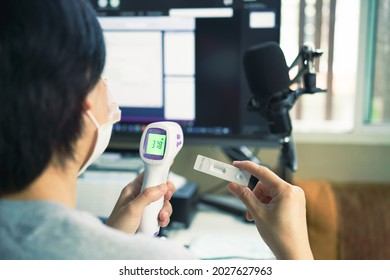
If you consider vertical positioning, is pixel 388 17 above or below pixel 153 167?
above

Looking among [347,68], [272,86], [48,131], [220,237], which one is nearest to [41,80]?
[48,131]

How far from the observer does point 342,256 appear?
1125mm

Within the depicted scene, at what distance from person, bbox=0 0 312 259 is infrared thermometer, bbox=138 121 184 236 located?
0.51 ft

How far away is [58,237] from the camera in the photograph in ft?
1.46

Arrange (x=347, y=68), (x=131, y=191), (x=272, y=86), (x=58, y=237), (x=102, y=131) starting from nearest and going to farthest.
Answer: (x=58, y=237), (x=102, y=131), (x=131, y=191), (x=272, y=86), (x=347, y=68)

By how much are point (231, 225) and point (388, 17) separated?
72 centimetres

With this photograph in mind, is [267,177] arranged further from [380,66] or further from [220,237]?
[380,66]

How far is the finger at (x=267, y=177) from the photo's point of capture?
0.63 meters

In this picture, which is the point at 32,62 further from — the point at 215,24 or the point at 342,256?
the point at 342,256

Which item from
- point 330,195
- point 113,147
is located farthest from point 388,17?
point 113,147

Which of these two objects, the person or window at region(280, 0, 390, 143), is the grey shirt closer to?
the person

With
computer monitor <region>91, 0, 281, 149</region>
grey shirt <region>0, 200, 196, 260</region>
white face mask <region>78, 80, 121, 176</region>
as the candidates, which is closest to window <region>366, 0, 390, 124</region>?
computer monitor <region>91, 0, 281, 149</region>

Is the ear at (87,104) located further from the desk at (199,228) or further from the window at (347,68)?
the window at (347,68)

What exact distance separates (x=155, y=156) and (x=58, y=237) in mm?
238
